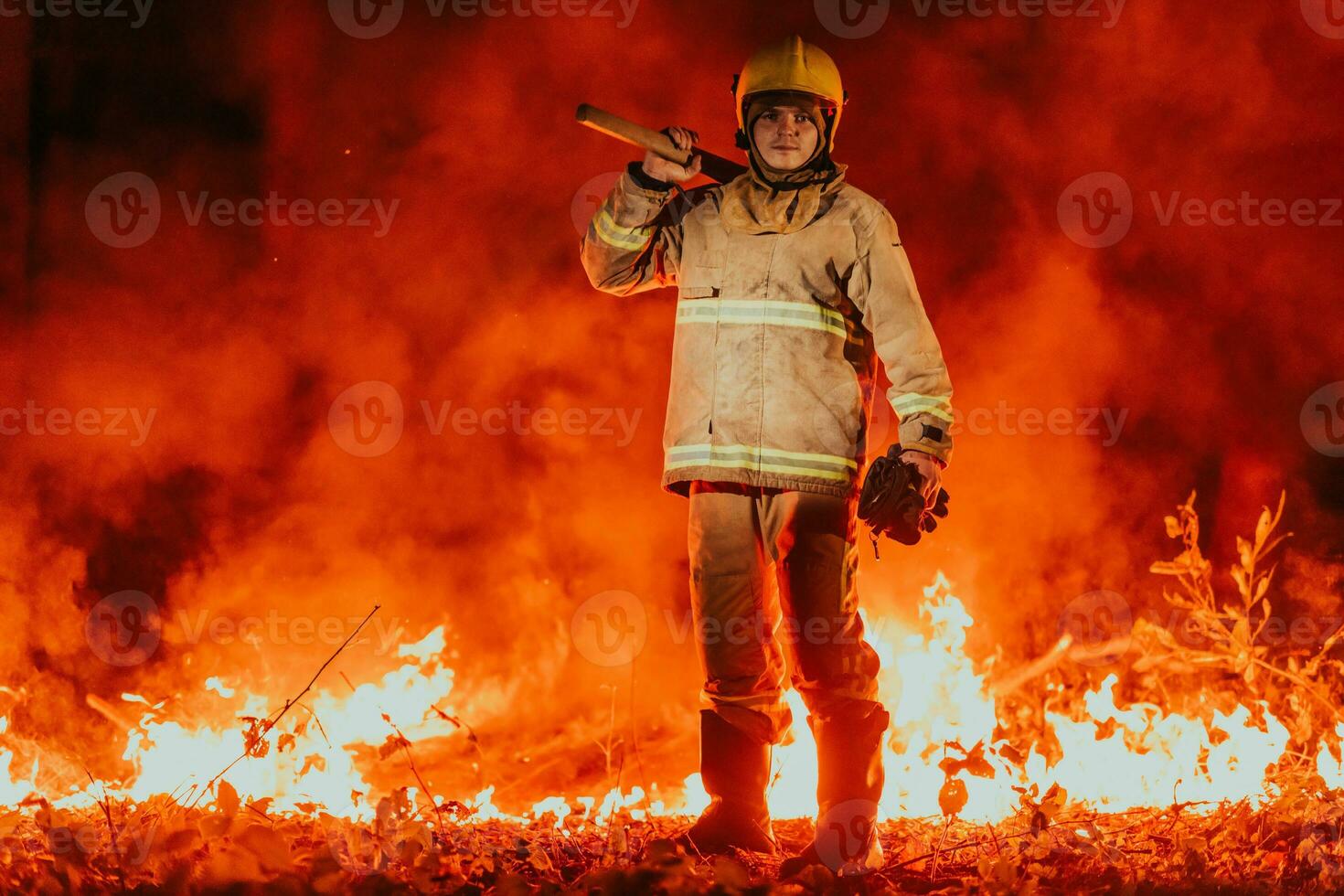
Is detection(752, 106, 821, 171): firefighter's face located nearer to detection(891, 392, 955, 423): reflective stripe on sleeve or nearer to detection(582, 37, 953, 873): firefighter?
detection(582, 37, 953, 873): firefighter

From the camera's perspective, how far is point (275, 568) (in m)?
7.02

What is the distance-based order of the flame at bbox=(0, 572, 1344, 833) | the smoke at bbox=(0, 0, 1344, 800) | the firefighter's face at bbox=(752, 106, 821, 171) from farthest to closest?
the smoke at bbox=(0, 0, 1344, 800) < the flame at bbox=(0, 572, 1344, 833) < the firefighter's face at bbox=(752, 106, 821, 171)

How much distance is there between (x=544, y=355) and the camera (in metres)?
7.33

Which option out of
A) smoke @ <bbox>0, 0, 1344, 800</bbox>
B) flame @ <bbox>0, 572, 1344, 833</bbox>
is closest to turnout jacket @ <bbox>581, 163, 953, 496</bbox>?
flame @ <bbox>0, 572, 1344, 833</bbox>

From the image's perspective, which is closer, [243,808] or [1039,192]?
[243,808]

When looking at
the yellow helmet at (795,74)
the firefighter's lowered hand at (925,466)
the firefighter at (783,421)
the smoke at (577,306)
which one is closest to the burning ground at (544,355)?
the smoke at (577,306)

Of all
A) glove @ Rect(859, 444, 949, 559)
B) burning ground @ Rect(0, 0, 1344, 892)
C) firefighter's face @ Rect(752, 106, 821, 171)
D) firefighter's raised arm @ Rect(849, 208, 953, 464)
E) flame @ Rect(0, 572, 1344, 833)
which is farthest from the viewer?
burning ground @ Rect(0, 0, 1344, 892)

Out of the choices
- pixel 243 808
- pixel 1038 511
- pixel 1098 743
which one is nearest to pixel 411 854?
pixel 243 808

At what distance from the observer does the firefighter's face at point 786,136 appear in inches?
162

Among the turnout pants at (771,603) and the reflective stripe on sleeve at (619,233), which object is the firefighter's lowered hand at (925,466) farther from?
the reflective stripe on sleeve at (619,233)

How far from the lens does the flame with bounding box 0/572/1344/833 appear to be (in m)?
5.25

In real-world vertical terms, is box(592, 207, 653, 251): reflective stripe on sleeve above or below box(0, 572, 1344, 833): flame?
above

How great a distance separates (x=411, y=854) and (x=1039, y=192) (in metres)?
5.28

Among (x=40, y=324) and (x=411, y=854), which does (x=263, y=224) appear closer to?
(x=40, y=324)
